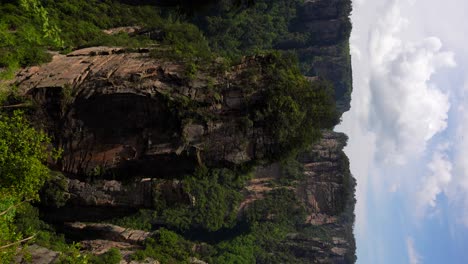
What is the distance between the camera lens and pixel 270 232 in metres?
71.2

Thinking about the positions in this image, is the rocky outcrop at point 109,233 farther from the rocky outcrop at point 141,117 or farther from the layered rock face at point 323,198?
the layered rock face at point 323,198

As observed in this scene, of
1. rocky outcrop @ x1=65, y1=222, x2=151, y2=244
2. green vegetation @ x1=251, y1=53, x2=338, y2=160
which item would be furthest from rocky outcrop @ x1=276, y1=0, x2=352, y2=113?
green vegetation @ x1=251, y1=53, x2=338, y2=160

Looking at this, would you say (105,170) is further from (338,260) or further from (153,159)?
(338,260)

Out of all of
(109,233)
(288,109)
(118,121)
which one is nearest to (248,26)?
(109,233)

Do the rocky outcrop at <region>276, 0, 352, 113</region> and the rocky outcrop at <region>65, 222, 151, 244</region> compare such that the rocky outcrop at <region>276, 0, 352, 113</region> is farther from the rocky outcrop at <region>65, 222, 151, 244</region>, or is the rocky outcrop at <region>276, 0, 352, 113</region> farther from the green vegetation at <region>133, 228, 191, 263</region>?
the rocky outcrop at <region>65, 222, 151, 244</region>

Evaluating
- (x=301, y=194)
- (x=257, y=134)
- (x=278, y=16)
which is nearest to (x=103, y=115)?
(x=257, y=134)

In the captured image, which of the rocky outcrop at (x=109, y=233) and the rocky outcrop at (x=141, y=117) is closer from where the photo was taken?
the rocky outcrop at (x=141, y=117)

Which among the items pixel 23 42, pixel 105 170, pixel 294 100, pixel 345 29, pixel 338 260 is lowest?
pixel 338 260

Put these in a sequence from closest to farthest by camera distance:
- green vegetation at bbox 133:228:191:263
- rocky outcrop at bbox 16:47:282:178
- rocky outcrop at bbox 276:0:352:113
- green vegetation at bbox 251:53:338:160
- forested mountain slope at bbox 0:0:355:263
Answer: forested mountain slope at bbox 0:0:355:263, rocky outcrop at bbox 16:47:282:178, green vegetation at bbox 251:53:338:160, green vegetation at bbox 133:228:191:263, rocky outcrop at bbox 276:0:352:113

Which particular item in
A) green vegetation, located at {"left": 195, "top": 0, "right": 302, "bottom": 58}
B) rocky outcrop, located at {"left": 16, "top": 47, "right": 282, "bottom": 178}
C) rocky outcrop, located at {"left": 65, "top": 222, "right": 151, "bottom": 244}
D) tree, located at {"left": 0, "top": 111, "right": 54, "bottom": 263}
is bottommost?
rocky outcrop, located at {"left": 65, "top": 222, "right": 151, "bottom": 244}

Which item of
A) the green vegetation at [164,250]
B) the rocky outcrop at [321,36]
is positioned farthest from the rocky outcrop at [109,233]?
the rocky outcrop at [321,36]

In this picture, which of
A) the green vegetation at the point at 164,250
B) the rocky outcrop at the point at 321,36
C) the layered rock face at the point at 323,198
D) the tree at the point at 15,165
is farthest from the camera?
the rocky outcrop at the point at 321,36

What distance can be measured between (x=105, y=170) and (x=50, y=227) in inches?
504

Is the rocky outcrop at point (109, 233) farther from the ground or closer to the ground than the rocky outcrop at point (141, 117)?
closer to the ground
